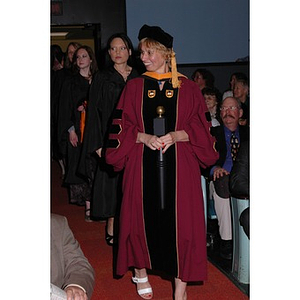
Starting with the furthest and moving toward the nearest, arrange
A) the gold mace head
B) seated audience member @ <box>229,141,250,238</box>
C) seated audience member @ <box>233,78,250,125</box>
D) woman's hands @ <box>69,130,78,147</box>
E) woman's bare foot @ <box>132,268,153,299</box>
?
seated audience member @ <box>233,78,250,125</box>, woman's hands @ <box>69,130,78,147</box>, seated audience member @ <box>229,141,250,238</box>, woman's bare foot @ <box>132,268,153,299</box>, the gold mace head

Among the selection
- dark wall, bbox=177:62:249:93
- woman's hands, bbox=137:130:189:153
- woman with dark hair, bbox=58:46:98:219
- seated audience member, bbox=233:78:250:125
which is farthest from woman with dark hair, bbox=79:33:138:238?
dark wall, bbox=177:62:249:93

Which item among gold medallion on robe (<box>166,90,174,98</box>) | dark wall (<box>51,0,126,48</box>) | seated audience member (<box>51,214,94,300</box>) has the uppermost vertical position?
dark wall (<box>51,0,126,48</box>)

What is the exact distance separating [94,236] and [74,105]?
1.18m

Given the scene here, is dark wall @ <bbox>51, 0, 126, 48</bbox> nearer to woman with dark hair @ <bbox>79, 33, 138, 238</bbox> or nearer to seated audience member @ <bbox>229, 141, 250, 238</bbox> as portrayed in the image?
woman with dark hair @ <bbox>79, 33, 138, 238</bbox>

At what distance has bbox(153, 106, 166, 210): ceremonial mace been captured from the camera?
10.5 feet

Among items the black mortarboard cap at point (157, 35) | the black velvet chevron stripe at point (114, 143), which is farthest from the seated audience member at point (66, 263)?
the black mortarboard cap at point (157, 35)

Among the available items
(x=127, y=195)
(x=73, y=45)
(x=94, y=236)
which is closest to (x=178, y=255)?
(x=127, y=195)

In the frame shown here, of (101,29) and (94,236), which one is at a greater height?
(101,29)

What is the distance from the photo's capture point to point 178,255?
11.0 feet

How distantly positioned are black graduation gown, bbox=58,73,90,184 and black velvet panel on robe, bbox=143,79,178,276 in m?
2.17

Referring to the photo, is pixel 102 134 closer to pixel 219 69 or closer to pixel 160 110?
pixel 160 110

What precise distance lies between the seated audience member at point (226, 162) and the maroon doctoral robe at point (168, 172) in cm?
96

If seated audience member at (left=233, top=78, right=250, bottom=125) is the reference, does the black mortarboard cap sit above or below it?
above
